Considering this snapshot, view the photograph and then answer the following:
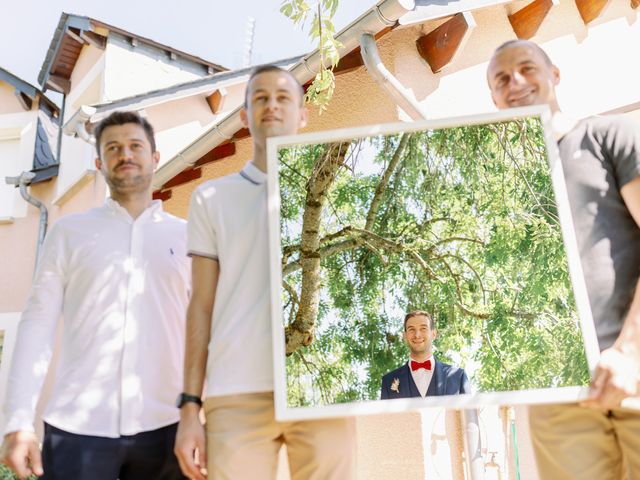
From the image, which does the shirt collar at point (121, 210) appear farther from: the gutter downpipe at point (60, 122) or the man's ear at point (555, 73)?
the gutter downpipe at point (60, 122)

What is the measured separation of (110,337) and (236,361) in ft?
1.84

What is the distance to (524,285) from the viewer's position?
1.81 meters

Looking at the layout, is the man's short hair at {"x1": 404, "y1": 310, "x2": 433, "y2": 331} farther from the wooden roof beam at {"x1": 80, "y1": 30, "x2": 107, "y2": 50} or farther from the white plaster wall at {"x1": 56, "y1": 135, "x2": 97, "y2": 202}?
the wooden roof beam at {"x1": 80, "y1": 30, "x2": 107, "y2": 50}

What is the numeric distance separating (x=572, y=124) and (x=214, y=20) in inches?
606

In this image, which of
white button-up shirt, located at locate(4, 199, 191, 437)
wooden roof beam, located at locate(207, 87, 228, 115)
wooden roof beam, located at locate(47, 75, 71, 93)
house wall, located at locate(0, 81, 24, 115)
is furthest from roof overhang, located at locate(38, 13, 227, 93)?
white button-up shirt, located at locate(4, 199, 191, 437)

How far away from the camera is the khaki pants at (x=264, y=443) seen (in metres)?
1.75

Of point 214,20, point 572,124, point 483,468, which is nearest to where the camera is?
point 572,124

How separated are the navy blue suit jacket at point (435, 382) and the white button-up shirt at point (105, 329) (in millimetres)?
758

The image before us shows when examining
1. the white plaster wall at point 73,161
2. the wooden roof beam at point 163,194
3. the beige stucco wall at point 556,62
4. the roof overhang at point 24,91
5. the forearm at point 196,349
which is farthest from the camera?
the roof overhang at point 24,91

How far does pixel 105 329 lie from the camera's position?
2.15 meters

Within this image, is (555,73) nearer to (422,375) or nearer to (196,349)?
(422,375)

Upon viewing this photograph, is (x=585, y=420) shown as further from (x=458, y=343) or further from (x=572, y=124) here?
(x=572, y=124)

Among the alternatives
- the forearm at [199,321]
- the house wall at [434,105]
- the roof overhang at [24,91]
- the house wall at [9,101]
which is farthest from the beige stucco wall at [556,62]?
the house wall at [9,101]

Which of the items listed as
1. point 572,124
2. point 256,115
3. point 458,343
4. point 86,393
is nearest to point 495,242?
point 458,343
